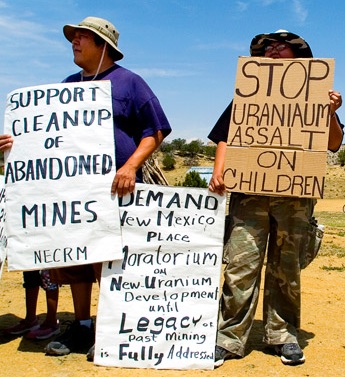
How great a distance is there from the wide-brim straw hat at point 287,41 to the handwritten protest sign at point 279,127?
0.66ft

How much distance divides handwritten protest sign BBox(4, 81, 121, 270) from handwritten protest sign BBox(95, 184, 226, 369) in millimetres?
177

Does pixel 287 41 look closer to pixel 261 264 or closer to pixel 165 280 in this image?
pixel 261 264

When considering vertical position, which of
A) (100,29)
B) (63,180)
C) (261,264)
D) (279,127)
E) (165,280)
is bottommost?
(165,280)

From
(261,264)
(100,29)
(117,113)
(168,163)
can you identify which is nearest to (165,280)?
(261,264)

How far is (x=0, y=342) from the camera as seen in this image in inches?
180

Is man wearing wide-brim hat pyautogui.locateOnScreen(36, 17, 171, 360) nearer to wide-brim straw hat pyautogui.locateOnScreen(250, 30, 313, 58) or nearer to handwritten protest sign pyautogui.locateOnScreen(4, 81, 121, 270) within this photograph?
handwritten protest sign pyautogui.locateOnScreen(4, 81, 121, 270)

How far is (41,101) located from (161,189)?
3.33 feet

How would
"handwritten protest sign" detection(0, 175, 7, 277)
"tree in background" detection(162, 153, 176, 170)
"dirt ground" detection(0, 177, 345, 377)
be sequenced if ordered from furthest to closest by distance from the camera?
"tree in background" detection(162, 153, 176, 170)
"handwritten protest sign" detection(0, 175, 7, 277)
"dirt ground" detection(0, 177, 345, 377)

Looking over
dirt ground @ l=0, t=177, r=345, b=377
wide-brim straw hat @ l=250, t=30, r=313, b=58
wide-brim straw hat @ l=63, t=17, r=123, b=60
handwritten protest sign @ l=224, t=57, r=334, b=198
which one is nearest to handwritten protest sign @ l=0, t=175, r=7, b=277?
dirt ground @ l=0, t=177, r=345, b=377

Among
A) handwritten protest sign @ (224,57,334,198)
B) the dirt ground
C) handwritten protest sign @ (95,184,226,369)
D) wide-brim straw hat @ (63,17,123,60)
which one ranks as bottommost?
the dirt ground

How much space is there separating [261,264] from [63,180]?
4.91 feet

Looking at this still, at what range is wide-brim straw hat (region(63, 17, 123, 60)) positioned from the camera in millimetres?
4062

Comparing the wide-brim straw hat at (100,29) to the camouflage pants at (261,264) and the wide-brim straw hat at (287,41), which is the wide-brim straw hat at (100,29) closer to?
the wide-brim straw hat at (287,41)

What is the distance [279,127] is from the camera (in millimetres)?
3992
